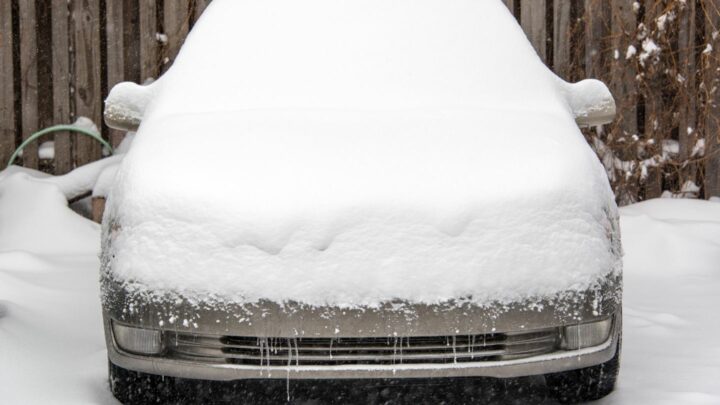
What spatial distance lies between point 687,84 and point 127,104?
13.5 feet

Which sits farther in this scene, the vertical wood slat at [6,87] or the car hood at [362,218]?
the vertical wood slat at [6,87]

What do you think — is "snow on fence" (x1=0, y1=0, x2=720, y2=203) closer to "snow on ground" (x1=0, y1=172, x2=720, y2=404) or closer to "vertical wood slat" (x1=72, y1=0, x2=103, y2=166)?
"vertical wood slat" (x1=72, y1=0, x2=103, y2=166)

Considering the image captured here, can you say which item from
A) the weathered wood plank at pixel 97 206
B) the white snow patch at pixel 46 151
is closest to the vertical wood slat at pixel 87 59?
the white snow patch at pixel 46 151

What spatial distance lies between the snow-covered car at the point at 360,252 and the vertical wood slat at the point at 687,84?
11.5ft

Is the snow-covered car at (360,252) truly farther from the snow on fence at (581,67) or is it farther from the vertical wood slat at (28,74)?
the vertical wood slat at (28,74)

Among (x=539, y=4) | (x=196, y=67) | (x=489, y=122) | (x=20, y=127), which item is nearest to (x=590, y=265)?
(x=489, y=122)

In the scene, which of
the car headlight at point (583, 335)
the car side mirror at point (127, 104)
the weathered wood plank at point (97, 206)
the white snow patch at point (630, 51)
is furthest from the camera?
the white snow patch at point (630, 51)

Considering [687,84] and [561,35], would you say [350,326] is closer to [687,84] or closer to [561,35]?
[561,35]

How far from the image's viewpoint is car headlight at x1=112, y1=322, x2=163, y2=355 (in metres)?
2.59

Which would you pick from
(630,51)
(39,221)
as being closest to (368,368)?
(39,221)

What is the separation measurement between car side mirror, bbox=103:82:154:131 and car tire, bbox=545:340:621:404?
1731 mm

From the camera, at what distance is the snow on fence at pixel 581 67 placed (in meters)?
6.29

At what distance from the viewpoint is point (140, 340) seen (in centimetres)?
261

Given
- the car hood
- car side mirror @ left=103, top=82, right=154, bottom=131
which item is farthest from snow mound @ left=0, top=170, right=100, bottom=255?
the car hood
